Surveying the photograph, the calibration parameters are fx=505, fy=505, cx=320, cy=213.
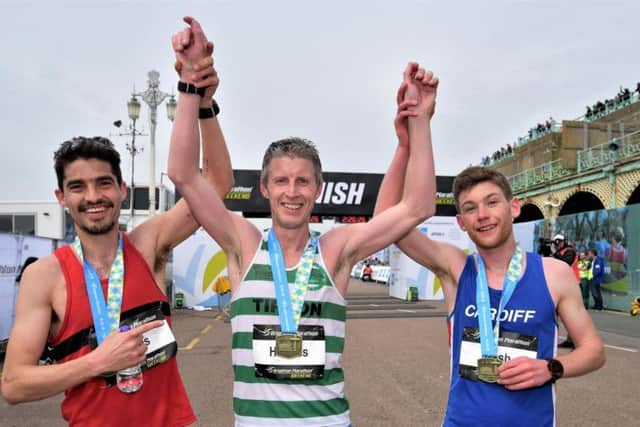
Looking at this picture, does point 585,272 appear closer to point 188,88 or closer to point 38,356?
point 188,88

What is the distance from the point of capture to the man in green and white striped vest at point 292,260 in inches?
83.8

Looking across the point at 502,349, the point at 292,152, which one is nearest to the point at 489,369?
the point at 502,349

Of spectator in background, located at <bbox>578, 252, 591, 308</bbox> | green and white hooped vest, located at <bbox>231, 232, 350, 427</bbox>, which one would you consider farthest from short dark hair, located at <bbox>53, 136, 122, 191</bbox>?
spectator in background, located at <bbox>578, 252, 591, 308</bbox>

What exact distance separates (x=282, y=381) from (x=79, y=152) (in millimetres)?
1317

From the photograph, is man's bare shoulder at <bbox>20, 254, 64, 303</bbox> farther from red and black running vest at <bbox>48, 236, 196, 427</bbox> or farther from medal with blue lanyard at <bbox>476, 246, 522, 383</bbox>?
medal with blue lanyard at <bbox>476, 246, 522, 383</bbox>

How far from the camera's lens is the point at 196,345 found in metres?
9.56

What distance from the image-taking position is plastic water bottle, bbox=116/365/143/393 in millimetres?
2074

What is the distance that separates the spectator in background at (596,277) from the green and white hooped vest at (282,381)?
14.8 metres

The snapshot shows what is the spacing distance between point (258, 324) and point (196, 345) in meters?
7.91

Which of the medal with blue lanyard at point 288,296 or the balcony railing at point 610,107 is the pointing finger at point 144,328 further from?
the balcony railing at point 610,107

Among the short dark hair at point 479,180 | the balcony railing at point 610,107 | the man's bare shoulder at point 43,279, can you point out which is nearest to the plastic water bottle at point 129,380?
the man's bare shoulder at point 43,279

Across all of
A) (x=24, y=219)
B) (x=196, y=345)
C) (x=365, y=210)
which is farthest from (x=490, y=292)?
(x=24, y=219)

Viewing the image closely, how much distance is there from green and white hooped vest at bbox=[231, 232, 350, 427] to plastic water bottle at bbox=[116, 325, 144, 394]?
1.33 feet

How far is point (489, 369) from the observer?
2.23 m
